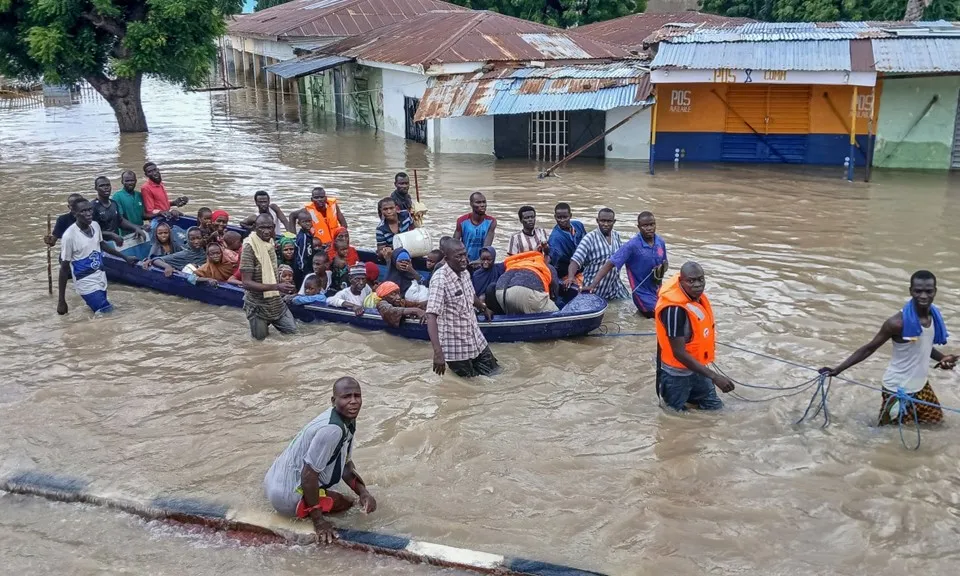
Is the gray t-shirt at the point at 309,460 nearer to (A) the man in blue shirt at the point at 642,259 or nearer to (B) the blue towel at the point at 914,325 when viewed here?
(B) the blue towel at the point at 914,325

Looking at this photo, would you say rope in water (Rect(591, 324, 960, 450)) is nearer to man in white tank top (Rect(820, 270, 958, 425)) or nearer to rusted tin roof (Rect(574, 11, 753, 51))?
man in white tank top (Rect(820, 270, 958, 425))

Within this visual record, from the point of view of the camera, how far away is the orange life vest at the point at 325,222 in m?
10.7

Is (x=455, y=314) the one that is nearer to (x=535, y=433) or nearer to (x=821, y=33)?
(x=535, y=433)

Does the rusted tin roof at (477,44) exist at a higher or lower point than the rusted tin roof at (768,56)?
higher

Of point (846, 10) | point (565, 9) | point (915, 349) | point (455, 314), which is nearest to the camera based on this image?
point (915, 349)

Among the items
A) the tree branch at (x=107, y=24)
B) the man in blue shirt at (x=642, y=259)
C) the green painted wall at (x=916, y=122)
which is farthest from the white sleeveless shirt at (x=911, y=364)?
the tree branch at (x=107, y=24)

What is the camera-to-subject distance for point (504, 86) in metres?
20.4

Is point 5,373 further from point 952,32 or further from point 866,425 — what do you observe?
point 952,32

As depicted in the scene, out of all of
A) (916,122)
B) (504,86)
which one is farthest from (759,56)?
(504,86)

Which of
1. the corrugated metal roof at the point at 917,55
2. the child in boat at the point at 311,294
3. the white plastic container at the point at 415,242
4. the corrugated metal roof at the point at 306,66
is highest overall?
the corrugated metal roof at the point at 306,66

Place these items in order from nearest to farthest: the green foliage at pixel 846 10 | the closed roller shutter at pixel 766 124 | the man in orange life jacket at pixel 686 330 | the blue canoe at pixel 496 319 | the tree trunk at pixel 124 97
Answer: the man in orange life jacket at pixel 686 330 → the blue canoe at pixel 496 319 → the closed roller shutter at pixel 766 124 → the tree trunk at pixel 124 97 → the green foliage at pixel 846 10

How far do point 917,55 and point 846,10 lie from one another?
11.5 m

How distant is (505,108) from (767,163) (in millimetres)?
6260

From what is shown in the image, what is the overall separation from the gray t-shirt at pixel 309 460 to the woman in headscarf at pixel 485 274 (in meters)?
3.85
